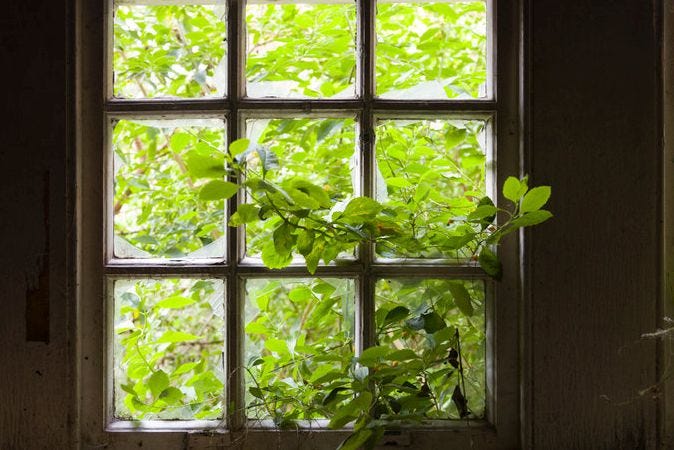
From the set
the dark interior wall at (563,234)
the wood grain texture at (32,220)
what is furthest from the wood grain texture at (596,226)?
the wood grain texture at (32,220)

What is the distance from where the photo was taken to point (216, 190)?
86cm

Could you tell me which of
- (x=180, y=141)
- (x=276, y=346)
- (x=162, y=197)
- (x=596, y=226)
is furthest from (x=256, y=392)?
(x=162, y=197)

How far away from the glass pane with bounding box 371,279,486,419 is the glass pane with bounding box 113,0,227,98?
76 cm

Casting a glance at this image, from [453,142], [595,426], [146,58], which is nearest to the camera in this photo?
[595,426]

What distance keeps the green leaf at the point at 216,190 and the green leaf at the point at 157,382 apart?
42cm

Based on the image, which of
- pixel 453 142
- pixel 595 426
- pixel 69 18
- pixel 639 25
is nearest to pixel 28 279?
pixel 69 18

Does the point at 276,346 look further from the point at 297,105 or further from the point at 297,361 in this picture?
the point at 297,105

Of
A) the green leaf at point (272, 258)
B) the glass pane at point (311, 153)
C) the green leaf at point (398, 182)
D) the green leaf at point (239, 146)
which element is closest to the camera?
the green leaf at point (239, 146)

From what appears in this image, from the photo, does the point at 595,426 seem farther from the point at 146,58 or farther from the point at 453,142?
the point at 146,58

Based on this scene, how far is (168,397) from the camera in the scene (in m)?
1.08

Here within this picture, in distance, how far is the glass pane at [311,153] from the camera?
3.89 ft

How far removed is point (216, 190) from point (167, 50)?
0.97 meters

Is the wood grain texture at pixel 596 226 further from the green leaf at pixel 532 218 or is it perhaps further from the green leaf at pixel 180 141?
the green leaf at pixel 180 141

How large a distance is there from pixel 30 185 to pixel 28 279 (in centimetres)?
16
